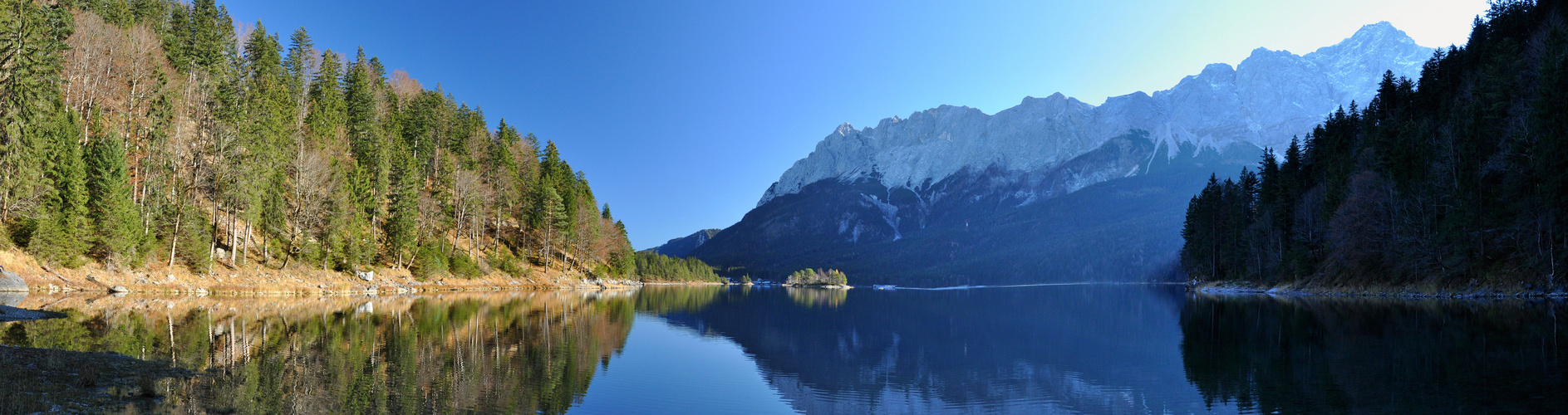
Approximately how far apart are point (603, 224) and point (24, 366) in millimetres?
85320

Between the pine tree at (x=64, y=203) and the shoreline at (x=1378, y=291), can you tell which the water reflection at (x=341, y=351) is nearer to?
the pine tree at (x=64, y=203)

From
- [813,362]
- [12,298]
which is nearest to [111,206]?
[12,298]

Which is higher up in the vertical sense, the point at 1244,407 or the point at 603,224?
the point at 603,224

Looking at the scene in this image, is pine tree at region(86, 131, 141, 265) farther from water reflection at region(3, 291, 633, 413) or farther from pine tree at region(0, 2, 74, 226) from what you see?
water reflection at region(3, 291, 633, 413)

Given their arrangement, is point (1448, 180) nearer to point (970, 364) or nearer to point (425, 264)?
point (970, 364)

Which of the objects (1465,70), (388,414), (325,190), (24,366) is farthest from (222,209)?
(1465,70)

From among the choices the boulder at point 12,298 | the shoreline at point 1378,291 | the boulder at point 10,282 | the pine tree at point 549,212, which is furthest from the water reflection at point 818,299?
the boulder at point 10,282

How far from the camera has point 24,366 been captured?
1130 centimetres

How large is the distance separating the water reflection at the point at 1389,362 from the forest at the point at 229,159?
4970 cm

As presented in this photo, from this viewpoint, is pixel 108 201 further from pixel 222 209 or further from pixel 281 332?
pixel 281 332

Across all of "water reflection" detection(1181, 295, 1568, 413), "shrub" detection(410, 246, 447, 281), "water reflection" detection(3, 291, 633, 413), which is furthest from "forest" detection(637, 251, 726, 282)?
"water reflection" detection(1181, 295, 1568, 413)

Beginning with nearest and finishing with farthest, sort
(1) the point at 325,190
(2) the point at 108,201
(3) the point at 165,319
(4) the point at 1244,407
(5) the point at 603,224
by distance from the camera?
(4) the point at 1244,407 → (3) the point at 165,319 → (2) the point at 108,201 → (1) the point at 325,190 → (5) the point at 603,224

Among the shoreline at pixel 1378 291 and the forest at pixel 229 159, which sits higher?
the forest at pixel 229 159

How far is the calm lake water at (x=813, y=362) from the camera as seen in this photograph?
1240 cm
